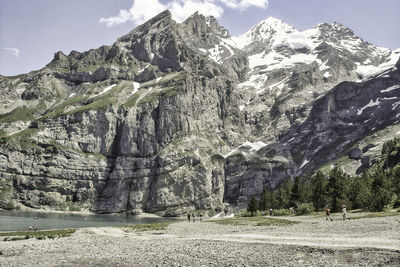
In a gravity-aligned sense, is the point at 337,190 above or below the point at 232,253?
above

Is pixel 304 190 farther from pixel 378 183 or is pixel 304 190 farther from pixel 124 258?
pixel 124 258

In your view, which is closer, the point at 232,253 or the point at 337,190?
the point at 232,253

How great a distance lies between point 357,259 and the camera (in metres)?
25.8

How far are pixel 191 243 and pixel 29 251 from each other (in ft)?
55.7

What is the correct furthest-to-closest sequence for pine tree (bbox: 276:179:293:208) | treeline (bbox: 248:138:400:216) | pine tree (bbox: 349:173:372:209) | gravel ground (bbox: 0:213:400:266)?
pine tree (bbox: 276:179:293:208) → pine tree (bbox: 349:173:372:209) → treeline (bbox: 248:138:400:216) → gravel ground (bbox: 0:213:400:266)

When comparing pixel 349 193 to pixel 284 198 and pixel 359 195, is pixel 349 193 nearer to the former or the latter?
pixel 359 195

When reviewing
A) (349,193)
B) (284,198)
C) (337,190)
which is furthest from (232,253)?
(284,198)

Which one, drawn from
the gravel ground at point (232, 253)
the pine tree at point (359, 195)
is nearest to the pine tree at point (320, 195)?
the pine tree at point (359, 195)

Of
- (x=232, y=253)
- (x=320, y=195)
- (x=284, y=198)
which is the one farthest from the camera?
(x=284, y=198)

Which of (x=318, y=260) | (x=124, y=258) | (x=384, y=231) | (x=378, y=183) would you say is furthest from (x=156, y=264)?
(x=378, y=183)

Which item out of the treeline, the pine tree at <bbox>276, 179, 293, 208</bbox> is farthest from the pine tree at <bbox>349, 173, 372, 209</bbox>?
the pine tree at <bbox>276, 179, 293, 208</bbox>

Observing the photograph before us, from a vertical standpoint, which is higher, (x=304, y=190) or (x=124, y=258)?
(x=304, y=190)

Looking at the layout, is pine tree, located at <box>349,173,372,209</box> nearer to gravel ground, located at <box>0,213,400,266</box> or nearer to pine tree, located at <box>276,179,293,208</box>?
pine tree, located at <box>276,179,293,208</box>

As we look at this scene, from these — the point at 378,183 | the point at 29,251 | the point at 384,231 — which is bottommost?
the point at 29,251
